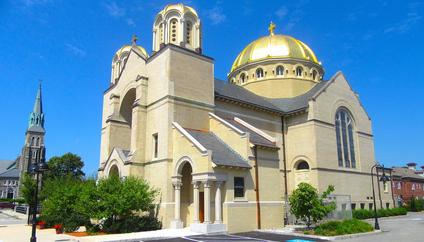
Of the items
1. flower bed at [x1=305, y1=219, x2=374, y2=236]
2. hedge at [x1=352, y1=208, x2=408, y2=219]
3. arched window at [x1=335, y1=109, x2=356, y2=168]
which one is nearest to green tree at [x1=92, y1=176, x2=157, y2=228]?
flower bed at [x1=305, y1=219, x2=374, y2=236]

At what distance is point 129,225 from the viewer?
2325 centimetres

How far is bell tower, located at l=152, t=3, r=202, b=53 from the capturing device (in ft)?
101

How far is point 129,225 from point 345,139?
25.9 m

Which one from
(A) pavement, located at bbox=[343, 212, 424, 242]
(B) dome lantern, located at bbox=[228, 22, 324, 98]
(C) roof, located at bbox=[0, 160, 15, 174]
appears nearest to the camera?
(A) pavement, located at bbox=[343, 212, 424, 242]

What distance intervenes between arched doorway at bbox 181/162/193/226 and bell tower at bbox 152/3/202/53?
1083 centimetres

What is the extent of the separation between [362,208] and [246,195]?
1973cm

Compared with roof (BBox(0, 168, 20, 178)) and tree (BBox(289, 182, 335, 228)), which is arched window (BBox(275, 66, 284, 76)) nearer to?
tree (BBox(289, 182, 335, 228))

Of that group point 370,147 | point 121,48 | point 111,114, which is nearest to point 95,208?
point 111,114

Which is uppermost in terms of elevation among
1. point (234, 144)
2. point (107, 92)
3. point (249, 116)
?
point (107, 92)

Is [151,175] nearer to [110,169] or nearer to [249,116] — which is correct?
[110,169]

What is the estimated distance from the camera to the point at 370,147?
4144 cm

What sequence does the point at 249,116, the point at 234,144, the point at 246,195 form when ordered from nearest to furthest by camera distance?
the point at 246,195 < the point at 234,144 < the point at 249,116

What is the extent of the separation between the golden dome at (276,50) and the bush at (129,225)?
2820cm

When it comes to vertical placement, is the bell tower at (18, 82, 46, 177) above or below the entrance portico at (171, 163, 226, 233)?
above
